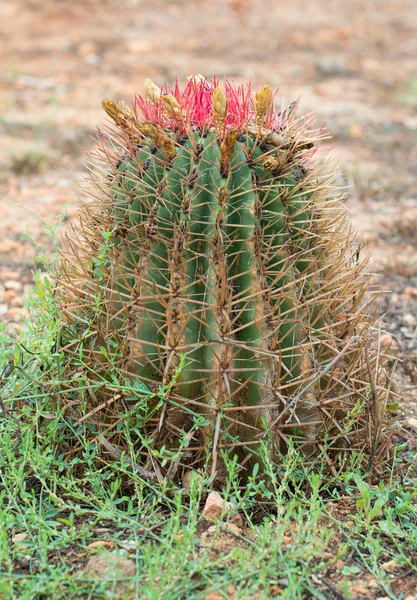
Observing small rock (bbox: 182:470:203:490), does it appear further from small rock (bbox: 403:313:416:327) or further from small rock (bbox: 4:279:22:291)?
small rock (bbox: 4:279:22:291)

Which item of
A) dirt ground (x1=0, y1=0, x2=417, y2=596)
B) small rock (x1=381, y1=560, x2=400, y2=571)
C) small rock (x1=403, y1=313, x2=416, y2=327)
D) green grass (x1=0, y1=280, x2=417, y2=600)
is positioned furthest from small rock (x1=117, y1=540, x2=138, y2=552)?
small rock (x1=403, y1=313, x2=416, y2=327)

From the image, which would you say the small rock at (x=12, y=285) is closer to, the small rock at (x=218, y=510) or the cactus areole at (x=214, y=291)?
the cactus areole at (x=214, y=291)

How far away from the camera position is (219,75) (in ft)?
28.3

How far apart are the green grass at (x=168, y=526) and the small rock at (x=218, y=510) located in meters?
0.03

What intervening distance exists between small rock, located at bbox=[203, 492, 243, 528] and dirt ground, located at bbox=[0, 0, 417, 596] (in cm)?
110

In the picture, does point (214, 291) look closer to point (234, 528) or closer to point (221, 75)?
point (234, 528)

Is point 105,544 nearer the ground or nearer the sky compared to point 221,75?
nearer the ground

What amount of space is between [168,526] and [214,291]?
69 cm

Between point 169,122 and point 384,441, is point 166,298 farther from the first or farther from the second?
point 384,441

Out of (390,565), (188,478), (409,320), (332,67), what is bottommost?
(390,565)

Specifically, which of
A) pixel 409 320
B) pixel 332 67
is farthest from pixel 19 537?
pixel 332 67

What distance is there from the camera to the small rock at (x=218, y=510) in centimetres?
231

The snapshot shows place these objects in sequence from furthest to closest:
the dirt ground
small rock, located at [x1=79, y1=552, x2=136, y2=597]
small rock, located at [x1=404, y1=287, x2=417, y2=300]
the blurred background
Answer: the blurred background → the dirt ground → small rock, located at [x1=404, y1=287, x2=417, y2=300] → small rock, located at [x1=79, y1=552, x2=136, y2=597]

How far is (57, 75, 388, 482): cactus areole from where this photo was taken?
237cm
